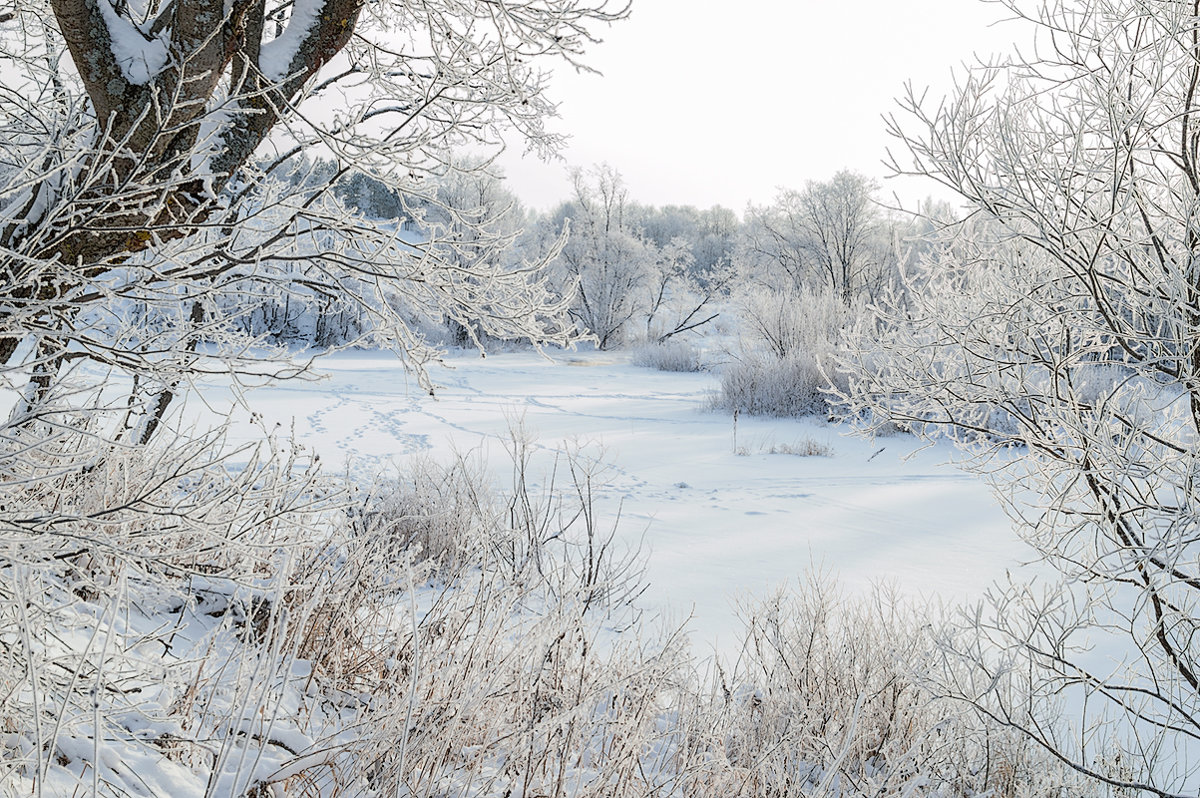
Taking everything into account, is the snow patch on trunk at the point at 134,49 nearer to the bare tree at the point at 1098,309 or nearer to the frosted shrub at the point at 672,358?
the bare tree at the point at 1098,309

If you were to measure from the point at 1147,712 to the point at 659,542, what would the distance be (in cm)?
326

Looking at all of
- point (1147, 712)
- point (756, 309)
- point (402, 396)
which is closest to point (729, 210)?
point (756, 309)

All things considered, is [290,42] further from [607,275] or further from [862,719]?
[607,275]

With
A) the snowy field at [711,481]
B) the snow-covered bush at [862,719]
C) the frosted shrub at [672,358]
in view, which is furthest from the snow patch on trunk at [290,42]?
the frosted shrub at [672,358]

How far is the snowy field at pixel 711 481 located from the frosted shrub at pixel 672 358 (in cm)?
345

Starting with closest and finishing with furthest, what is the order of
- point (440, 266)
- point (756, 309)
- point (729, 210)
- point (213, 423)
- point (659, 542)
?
point (440, 266)
point (659, 542)
point (213, 423)
point (756, 309)
point (729, 210)

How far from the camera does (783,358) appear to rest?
532 inches

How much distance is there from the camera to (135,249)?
1.86 m

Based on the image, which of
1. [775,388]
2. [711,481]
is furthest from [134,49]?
[775,388]

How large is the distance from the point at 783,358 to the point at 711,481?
602 cm

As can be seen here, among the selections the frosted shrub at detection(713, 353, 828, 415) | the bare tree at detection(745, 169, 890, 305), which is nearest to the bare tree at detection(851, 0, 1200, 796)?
the frosted shrub at detection(713, 353, 828, 415)

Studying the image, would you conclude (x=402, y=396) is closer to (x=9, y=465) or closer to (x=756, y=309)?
(x=756, y=309)

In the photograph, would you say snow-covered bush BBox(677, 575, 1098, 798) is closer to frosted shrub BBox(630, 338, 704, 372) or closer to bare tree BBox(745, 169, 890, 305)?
frosted shrub BBox(630, 338, 704, 372)

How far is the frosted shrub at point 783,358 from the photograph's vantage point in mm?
12188
